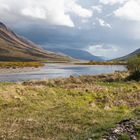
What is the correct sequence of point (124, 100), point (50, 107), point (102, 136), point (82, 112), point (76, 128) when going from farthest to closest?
point (124, 100) < point (50, 107) < point (82, 112) < point (76, 128) < point (102, 136)

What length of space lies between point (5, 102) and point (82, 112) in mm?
7309

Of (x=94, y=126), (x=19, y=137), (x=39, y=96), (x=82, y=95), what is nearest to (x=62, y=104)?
(x=39, y=96)

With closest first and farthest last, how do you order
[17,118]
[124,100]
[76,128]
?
[76,128] → [17,118] → [124,100]

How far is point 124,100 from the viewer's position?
131ft

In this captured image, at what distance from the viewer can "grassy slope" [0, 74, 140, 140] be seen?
2136 cm

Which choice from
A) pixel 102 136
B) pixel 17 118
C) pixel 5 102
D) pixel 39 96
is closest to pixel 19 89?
pixel 39 96

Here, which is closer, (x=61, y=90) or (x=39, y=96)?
(x=39, y=96)

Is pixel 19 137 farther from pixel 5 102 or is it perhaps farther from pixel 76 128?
pixel 5 102

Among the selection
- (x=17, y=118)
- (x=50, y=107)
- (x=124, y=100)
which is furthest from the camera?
(x=124, y=100)

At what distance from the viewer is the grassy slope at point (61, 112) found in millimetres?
21359

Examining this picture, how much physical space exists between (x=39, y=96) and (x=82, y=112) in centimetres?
897

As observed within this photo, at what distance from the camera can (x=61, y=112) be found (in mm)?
29000

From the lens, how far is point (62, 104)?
34.0 m

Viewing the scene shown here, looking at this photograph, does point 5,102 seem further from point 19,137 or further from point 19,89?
point 19,137
